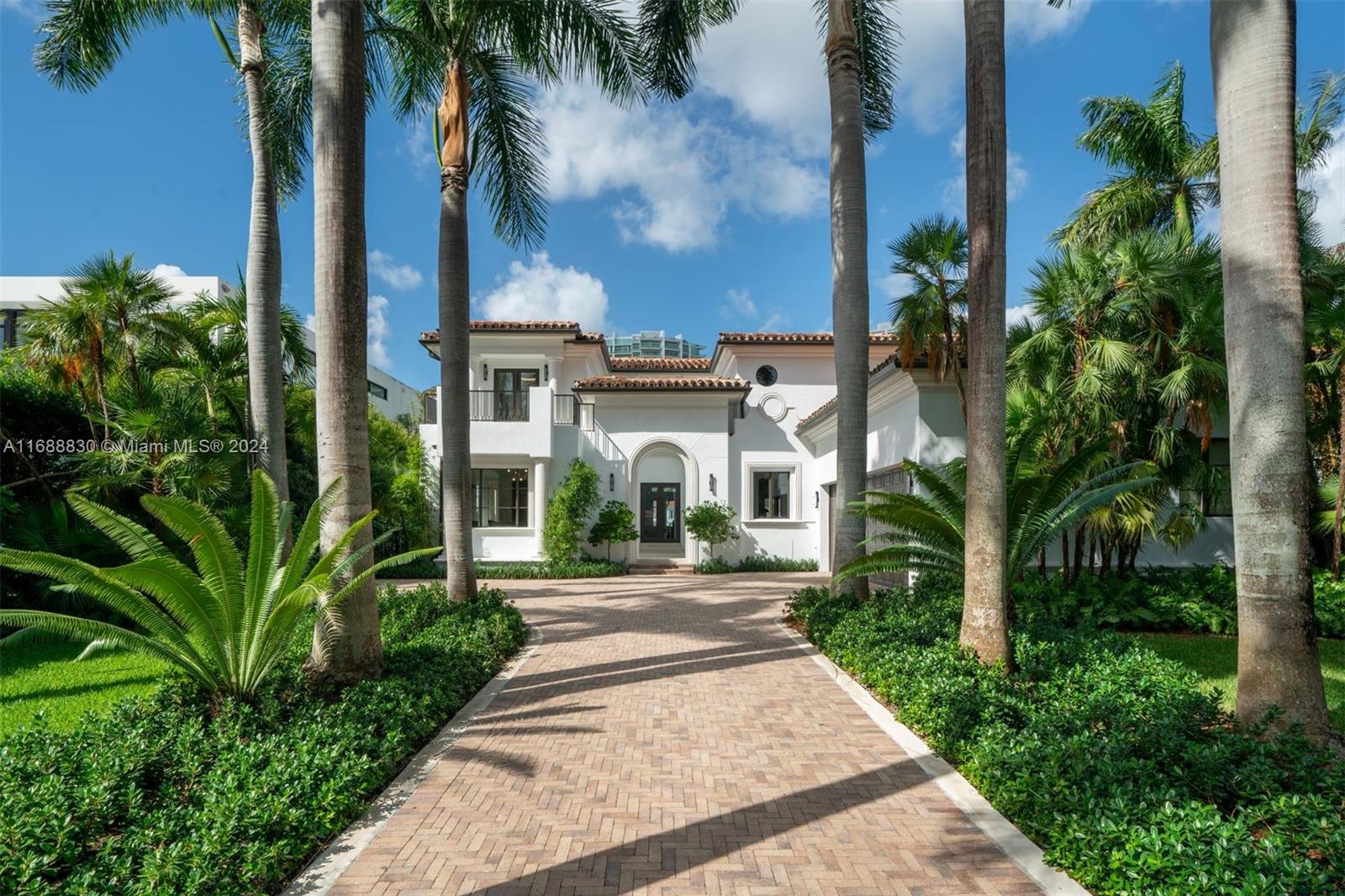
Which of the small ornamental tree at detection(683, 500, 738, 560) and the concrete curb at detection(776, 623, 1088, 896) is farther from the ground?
the small ornamental tree at detection(683, 500, 738, 560)

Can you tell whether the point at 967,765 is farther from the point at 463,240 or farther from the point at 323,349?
the point at 463,240

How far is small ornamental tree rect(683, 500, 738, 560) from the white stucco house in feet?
1.77

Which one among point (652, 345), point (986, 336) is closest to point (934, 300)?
point (986, 336)

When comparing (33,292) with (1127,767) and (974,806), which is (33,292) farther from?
(1127,767)

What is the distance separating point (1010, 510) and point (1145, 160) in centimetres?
1339

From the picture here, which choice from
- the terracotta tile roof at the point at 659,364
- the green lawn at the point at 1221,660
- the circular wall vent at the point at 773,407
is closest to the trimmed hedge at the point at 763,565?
the circular wall vent at the point at 773,407

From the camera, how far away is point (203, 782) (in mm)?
4285

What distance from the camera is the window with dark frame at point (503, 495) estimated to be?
21500 millimetres

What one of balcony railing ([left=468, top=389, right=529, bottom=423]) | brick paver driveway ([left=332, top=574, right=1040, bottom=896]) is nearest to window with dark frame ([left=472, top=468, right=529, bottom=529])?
balcony railing ([left=468, top=389, right=529, bottom=423])

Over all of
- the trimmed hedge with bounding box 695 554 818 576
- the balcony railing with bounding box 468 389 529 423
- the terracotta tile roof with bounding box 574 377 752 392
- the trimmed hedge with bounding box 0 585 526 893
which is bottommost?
the trimmed hedge with bounding box 695 554 818 576

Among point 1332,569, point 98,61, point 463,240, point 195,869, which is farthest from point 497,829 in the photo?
point 1332,569

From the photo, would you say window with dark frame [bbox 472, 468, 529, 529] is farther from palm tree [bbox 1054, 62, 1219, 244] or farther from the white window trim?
palm tree [bbox 1054, 62, 1219, 244]

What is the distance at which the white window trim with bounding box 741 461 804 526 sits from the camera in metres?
22.0

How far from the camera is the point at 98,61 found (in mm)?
10734
